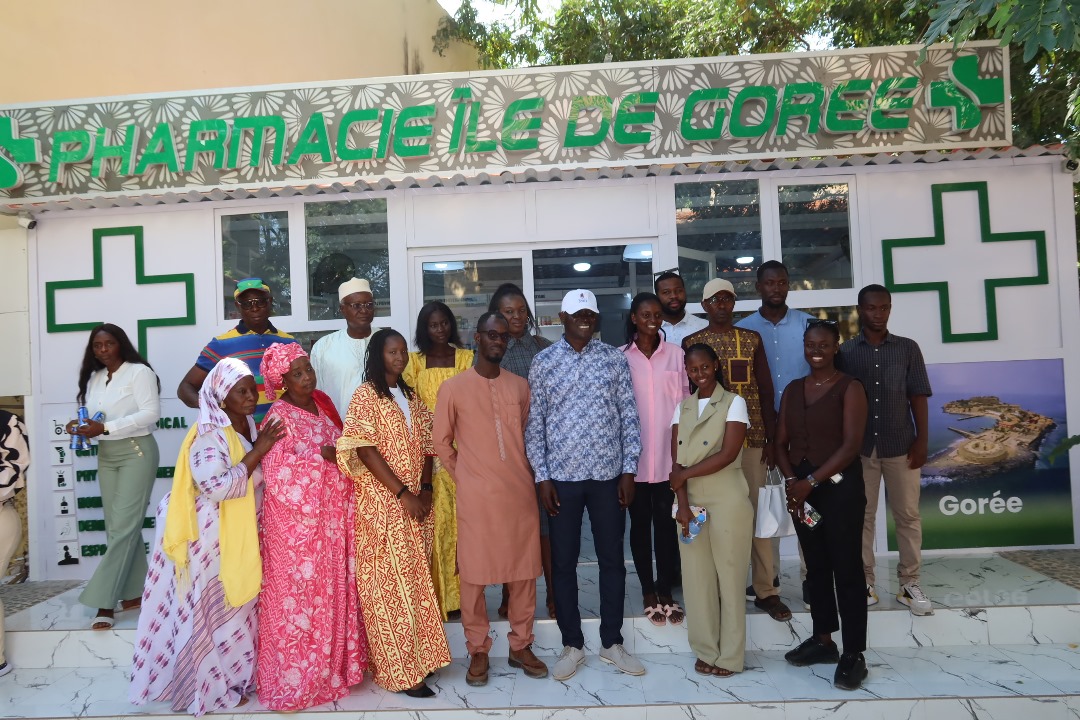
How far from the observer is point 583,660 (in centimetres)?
406

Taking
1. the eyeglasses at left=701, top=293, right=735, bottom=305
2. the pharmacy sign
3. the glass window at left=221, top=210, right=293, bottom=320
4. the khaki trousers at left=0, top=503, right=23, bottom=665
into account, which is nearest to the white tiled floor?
the khaki trousers at left=0, top=503, right=23, bottom=665

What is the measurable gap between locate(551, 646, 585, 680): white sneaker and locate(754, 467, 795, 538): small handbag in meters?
1.12

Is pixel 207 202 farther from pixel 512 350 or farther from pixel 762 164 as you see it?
pixel 762 164

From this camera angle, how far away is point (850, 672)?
3.65 m

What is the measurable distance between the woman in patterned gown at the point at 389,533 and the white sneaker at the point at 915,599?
8.61ft

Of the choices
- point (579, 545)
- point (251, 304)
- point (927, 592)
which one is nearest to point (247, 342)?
point (251, 304)

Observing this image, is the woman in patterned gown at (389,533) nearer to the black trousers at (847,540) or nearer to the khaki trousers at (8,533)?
the black trousers at (847,540)

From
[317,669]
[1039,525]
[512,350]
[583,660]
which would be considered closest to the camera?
[317,669]

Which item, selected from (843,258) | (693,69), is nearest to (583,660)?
(843,258)

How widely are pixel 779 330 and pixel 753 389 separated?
0.50 metres

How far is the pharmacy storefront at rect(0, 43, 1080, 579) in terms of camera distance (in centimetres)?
559

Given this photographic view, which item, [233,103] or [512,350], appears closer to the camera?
[512,350]

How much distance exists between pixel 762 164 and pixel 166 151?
4.54m

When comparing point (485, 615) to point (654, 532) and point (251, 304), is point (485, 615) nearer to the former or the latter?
point (654, 532)
